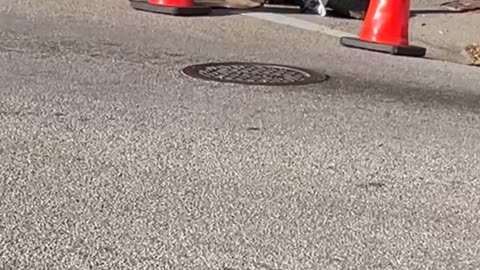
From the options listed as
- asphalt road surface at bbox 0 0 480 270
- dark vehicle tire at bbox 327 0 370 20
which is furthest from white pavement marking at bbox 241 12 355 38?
asphalt road surface at bbox 0 0 480 270

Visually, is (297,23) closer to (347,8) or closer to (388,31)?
(347,8)

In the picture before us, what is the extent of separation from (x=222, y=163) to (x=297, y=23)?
18.0ft

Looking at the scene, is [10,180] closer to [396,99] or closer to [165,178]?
[165,178]

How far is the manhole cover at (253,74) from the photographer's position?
7.64 m

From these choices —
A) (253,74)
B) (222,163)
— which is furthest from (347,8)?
(222,163)

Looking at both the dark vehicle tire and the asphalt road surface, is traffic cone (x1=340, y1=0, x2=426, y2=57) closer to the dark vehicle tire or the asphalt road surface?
the asphalt road surface

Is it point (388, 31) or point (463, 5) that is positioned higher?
point (388, 31)

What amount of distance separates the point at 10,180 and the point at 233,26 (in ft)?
17.8

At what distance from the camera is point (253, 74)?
311 inches

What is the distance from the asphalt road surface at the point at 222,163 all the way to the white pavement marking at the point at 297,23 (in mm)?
1733

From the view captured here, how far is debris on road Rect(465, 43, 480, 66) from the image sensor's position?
9.68 m

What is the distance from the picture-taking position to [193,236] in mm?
4508

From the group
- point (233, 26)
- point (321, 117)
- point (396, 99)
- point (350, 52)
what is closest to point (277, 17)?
point (233, 26)

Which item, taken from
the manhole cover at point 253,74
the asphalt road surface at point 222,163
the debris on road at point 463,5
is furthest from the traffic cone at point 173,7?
the debris on road at point 463,5
